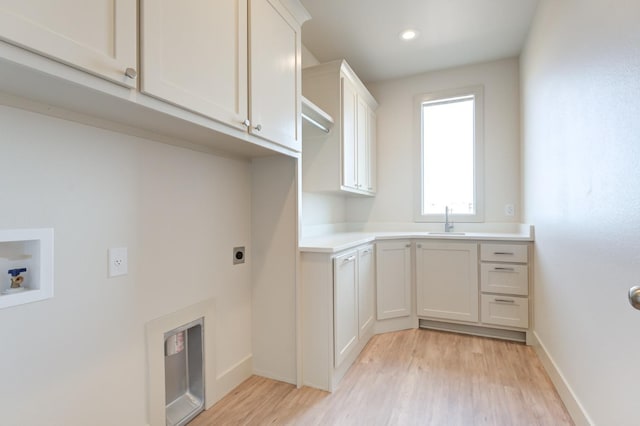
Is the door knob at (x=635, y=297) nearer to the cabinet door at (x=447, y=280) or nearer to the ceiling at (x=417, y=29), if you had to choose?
the cabinet door at (x=447, y=280)

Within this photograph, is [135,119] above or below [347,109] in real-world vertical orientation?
below

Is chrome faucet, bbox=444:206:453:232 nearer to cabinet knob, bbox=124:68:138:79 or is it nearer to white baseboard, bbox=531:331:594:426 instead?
white baseboard, bbox=531:331:594:426

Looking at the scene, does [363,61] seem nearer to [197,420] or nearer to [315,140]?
[315,140]

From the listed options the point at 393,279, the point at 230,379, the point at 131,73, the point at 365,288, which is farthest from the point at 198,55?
the point at 393,279

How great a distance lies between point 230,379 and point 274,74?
1866mm

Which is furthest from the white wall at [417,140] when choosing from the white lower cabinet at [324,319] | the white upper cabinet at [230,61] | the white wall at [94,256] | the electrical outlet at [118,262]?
the electrical outlet at [118,262]

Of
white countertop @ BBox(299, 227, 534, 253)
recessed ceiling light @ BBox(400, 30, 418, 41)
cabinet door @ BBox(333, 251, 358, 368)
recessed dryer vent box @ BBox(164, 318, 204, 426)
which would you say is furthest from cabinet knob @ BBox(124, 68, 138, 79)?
recessed ceiling light @ BBox(400, 30, 418, 41)

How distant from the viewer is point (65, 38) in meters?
0.85

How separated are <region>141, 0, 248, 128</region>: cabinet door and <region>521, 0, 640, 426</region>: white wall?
1542 millimetres

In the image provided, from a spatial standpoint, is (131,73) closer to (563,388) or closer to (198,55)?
(198,55)

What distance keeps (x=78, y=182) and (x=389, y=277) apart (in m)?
2.48

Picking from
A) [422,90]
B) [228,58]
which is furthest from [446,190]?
[228,58]

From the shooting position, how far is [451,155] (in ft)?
11.8

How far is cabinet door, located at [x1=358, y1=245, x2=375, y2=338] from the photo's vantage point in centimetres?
254
